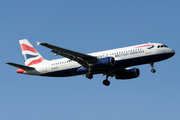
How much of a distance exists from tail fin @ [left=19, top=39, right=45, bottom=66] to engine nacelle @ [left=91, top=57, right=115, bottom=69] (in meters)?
12.0

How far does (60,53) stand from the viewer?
147 ft

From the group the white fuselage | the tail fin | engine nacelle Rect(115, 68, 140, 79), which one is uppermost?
the tail fin

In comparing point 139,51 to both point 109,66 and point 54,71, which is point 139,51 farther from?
point 54,71

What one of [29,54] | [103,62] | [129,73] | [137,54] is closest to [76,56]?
[103,62]

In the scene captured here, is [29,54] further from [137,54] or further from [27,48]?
[137,54]

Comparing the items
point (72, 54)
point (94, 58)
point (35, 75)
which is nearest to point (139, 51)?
point (94, 58)

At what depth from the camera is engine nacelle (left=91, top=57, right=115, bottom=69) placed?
45438 mm

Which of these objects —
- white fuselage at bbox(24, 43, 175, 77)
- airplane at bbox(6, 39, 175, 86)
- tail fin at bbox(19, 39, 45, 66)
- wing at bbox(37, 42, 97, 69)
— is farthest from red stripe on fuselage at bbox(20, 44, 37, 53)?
wing at bbox(37, 42, 97, 69)

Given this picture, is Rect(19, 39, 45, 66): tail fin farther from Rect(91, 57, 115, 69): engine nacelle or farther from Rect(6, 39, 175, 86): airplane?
Rect(91, 57, 115, 69): engine nacelle

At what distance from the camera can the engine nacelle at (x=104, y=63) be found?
45.4 m

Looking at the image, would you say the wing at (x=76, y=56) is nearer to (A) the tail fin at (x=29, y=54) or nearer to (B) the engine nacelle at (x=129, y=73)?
(B) the engine nacelle at (x=129, y=73)

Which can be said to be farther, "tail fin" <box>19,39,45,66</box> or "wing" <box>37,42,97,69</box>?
"tail fin" <box>19,39,45,66</box>

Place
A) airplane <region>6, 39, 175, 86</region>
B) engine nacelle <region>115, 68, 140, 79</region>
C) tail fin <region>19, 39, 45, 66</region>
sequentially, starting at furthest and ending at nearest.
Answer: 1. tail fin <region>19, 39, 45, 66</region>
2. engine nacelle <region>115, 68, 140, 79</region>
3. airplane <region>6, 39, 175, 86</region>

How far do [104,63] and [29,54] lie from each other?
16.6 m
